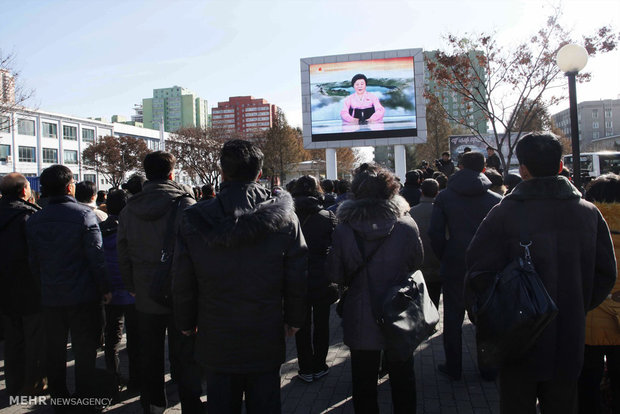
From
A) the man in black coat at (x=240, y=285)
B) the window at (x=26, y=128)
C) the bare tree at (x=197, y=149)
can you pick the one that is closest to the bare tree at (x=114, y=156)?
the bare tree at (x=197, y=149)

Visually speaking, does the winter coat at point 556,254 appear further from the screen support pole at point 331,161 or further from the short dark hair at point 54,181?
the screen support pole at point 331,161

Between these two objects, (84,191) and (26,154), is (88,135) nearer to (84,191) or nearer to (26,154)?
(26,154)

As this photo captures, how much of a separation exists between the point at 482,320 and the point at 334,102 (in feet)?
80.6

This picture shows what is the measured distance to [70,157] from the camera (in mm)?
65000

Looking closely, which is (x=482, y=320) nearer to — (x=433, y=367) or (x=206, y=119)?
(x=433, y=367)

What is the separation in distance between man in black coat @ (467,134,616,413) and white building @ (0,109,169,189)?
2254 inches

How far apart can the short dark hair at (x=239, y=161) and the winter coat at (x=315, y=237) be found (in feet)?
4.62

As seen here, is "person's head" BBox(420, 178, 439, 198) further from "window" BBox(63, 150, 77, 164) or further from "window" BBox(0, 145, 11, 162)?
"window" BBox(63, 150, 77, 164)

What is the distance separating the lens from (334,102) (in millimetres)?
25953

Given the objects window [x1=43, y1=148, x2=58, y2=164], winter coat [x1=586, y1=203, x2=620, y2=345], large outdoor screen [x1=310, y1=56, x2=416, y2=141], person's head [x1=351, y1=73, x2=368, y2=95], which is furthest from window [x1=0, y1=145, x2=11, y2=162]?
winter coat [x1=586, y1=203, x2=620, y2=345]

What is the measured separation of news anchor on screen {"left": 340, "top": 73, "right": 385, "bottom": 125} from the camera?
25.2 metres

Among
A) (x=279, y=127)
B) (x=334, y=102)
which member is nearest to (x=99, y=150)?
(x=279, y=127)

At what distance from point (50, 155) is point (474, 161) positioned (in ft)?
222

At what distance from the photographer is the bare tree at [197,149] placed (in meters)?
45.3
